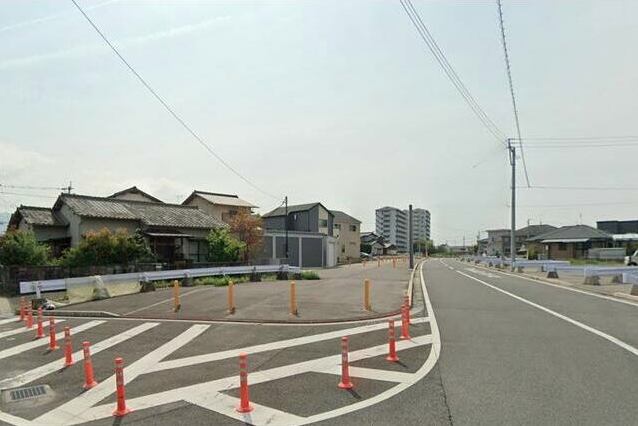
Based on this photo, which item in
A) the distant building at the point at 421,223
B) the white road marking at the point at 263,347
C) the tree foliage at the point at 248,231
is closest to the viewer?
the white road marking at the point at 263,347

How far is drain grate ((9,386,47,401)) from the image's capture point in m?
7.37

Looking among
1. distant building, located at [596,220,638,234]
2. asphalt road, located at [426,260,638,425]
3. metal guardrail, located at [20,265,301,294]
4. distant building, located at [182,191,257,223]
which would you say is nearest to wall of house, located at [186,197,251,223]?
distant building, located at [182,191,257,223]

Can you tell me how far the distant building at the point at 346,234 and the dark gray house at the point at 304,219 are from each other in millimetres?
6294

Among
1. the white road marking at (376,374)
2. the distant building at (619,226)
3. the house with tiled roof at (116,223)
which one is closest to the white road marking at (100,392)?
the white road marking at (376,374)

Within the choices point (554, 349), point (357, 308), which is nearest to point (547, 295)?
point (357, 308)

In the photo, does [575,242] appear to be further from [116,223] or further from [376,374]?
[376,374]

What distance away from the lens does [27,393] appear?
24.8 ft

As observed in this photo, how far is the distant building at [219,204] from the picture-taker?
161ft

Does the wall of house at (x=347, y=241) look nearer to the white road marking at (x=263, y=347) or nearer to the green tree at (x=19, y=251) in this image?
the green tree at (x=19, y=251)

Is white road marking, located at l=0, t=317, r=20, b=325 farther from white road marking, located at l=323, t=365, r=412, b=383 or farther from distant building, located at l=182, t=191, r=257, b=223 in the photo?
distant building, located at l=182, t=191, r=257, b=223

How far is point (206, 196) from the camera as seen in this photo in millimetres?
50188

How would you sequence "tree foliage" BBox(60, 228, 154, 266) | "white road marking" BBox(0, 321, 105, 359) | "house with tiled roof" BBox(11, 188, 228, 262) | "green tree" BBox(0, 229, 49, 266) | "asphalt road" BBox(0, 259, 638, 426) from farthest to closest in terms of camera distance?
"house with tiled roof" BBox(11, 188, 228, 262) → "tree foliage" BBox(60, 228, 154, 266) → "green tree" BBox(0, 229, 49, 266) → "white road marking" BBox(0, 321, 105, 359) → "asphalt road" BBox(0, 259, 638, 426)

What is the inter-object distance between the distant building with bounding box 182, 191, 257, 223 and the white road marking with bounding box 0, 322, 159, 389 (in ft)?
118

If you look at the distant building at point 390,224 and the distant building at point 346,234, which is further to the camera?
the distant building at point 390,224
